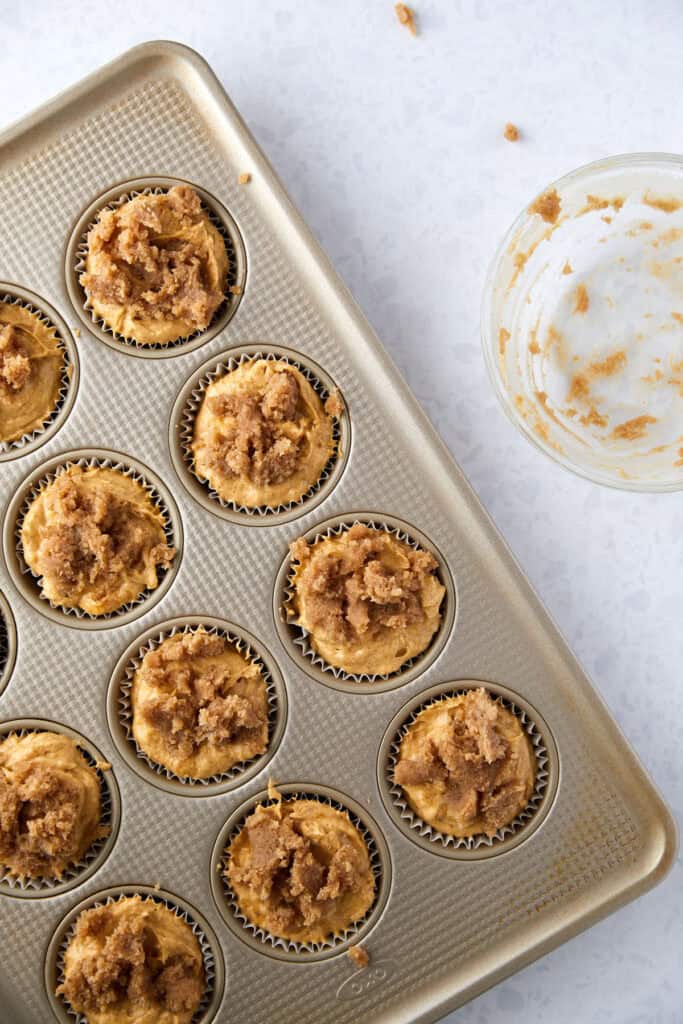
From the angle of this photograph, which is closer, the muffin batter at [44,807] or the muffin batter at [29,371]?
the muffin batter at [44,807]

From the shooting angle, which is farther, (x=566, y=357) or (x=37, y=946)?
(x=566, y=357)

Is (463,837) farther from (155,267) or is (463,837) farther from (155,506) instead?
(155,267)

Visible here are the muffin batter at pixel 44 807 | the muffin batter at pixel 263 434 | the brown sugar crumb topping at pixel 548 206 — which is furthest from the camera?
the brown sugar crumb topping at pixel 548 206

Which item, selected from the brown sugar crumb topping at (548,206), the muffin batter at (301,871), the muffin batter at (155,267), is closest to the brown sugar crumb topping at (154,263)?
the muffin batter at (155,267)

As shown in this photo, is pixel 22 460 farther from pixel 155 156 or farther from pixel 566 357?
pixel 566 357

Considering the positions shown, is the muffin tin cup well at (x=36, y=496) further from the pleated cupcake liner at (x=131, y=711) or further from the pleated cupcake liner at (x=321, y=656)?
the pleated cupcake liner at (x=321, y=656)

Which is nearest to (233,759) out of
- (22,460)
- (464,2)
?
(22,460)

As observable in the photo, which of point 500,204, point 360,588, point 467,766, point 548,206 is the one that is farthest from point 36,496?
point 548,206
